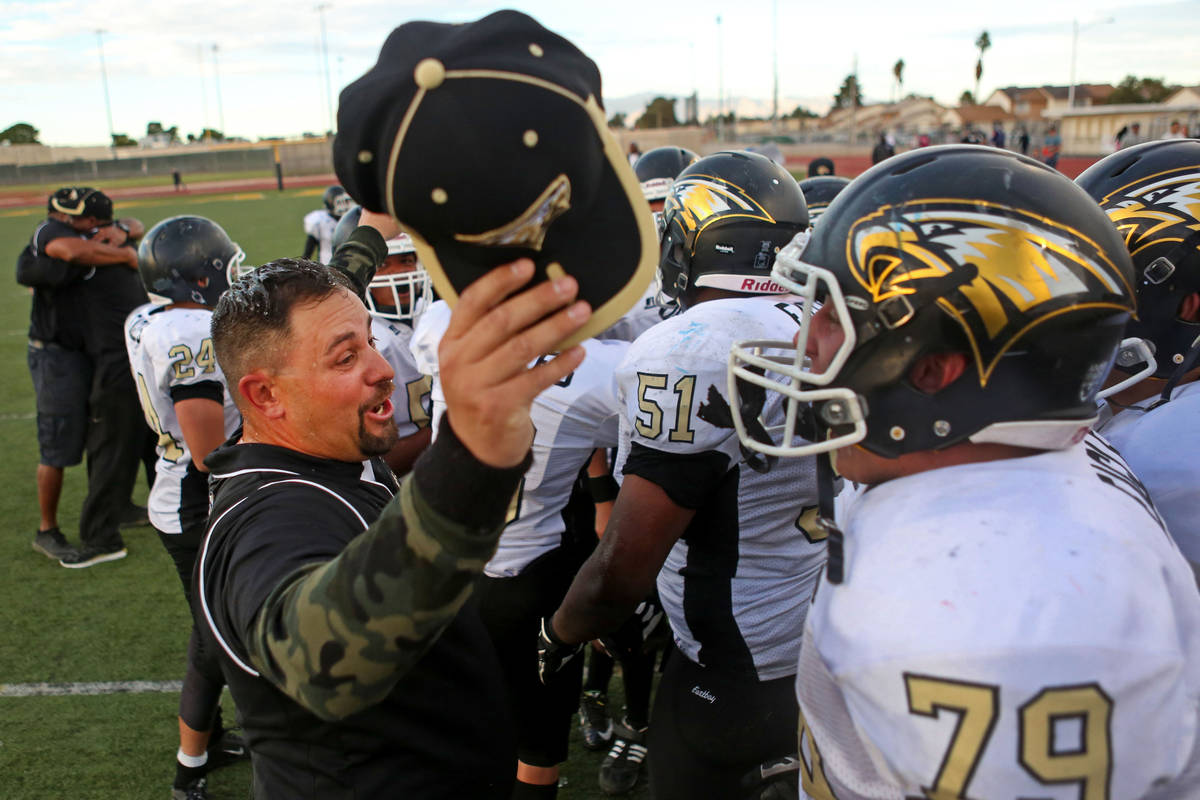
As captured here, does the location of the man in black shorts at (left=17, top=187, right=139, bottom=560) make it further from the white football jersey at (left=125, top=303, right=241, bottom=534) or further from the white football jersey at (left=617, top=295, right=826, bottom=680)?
the white football jersey at (left=617, top=295, right=826, bottom=680)

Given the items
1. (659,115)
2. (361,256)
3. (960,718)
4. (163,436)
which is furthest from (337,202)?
(659,115)

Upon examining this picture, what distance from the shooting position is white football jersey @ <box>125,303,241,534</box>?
385cm

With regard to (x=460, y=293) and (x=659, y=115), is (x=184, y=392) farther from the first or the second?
(x=659, y=115)

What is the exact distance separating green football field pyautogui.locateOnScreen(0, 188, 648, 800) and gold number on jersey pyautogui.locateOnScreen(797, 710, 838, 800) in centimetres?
230

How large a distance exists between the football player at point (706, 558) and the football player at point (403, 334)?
163 cm

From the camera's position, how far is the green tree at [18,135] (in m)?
75.5

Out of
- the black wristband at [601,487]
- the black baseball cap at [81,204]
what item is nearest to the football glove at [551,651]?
the black wristband at [601,487]

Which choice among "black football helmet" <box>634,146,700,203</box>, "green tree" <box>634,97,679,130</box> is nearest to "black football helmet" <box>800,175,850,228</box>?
"black football helmet" <box>634,146,700,203</box>

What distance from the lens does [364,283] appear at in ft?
9.29

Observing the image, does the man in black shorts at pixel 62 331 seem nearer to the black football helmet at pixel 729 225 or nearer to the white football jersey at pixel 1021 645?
the black football helmet at pixel 729 225

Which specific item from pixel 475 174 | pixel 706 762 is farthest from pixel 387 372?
pixel 706 762

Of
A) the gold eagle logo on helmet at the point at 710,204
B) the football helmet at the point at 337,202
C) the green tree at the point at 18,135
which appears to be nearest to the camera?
the gold eagle logo on helmet at the point at 710,204

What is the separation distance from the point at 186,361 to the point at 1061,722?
12.3 ft

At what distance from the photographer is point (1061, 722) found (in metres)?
1.07
